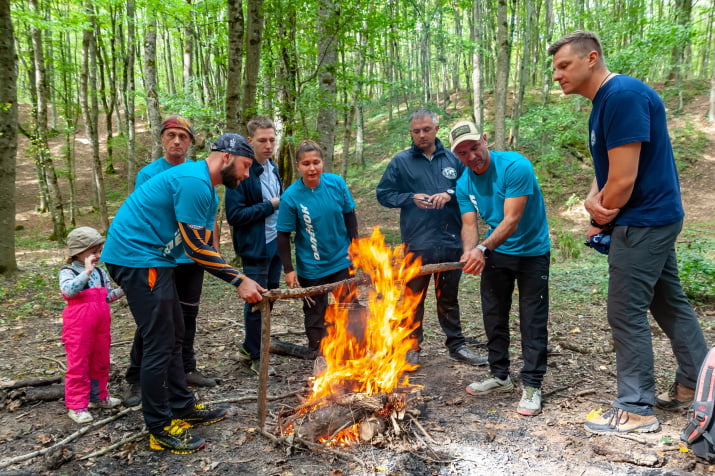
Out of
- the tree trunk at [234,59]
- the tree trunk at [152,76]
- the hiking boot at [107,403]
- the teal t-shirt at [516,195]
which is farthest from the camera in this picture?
the tree trunk at [152,76]

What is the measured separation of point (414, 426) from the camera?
11.2 feet

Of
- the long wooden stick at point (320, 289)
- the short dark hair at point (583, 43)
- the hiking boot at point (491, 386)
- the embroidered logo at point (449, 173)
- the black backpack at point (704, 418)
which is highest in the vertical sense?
the short dark hair at point (583, 43)

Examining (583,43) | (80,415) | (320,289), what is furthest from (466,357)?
(80,415)

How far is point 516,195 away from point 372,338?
1.81 m

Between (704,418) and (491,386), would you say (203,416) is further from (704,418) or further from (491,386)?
(704,418)

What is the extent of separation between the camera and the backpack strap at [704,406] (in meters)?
2.73

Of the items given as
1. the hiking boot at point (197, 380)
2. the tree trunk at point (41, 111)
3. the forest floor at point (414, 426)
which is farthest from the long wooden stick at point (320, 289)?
the tree trunk at point (41, 111)

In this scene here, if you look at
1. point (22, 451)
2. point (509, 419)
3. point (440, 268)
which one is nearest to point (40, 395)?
point (22, 451)

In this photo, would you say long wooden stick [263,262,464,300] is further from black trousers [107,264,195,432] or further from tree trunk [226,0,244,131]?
tree trunk [226,0,244,131]

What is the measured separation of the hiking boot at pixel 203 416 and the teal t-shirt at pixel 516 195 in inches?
110

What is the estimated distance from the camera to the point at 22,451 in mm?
3176

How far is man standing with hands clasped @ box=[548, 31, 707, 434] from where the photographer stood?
2982 mm

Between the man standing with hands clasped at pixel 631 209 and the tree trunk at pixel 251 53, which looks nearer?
the man standing with hands clasped at pixel 631 209

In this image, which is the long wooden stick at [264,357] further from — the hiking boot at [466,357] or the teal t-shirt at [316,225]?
the hiking boot at [466,357]
